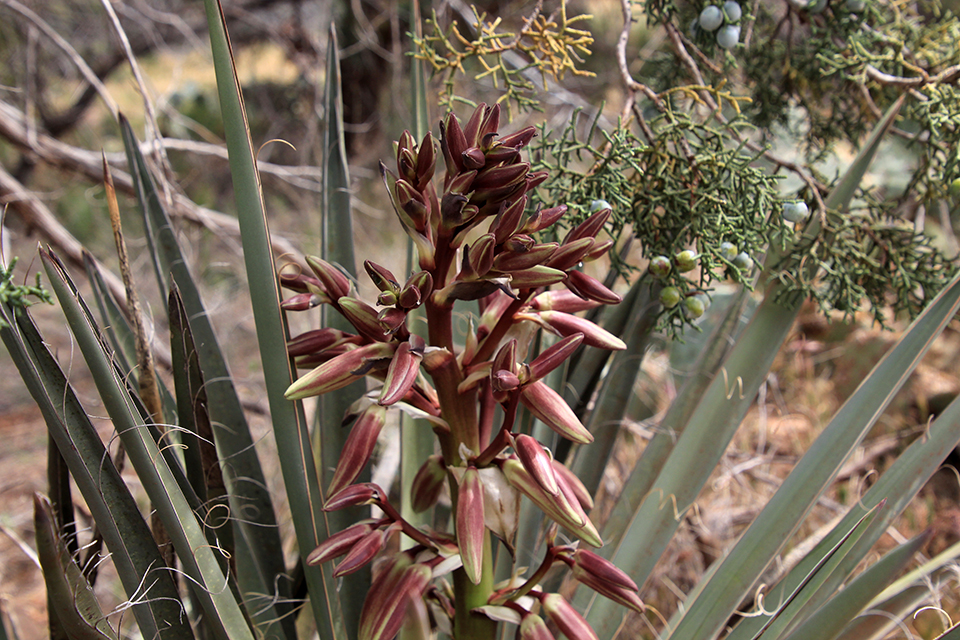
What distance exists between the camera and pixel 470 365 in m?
0.67

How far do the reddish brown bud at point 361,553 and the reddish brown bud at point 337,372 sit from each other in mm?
160

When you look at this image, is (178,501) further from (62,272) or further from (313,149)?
(313,149)

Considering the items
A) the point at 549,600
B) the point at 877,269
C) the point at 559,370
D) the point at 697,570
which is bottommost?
the point at 697,570

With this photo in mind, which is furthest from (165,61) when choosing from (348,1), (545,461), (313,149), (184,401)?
(545,461)

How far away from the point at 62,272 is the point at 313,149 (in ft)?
7.73

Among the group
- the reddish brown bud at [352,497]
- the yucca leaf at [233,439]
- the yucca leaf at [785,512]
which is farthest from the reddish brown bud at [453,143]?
the yucca leaf at [785,512]

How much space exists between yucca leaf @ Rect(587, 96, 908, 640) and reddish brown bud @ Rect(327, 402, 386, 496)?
0.43 m

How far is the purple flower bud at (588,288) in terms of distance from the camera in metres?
0.64

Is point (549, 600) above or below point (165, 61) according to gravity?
above

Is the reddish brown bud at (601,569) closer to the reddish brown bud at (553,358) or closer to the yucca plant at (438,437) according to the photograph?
the yucca plant at (438,437)

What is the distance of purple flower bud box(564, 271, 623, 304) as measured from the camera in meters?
0.64

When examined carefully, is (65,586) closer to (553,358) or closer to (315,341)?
(315,341)

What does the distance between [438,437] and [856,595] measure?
0.47 m

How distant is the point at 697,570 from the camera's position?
1495 millimetres
